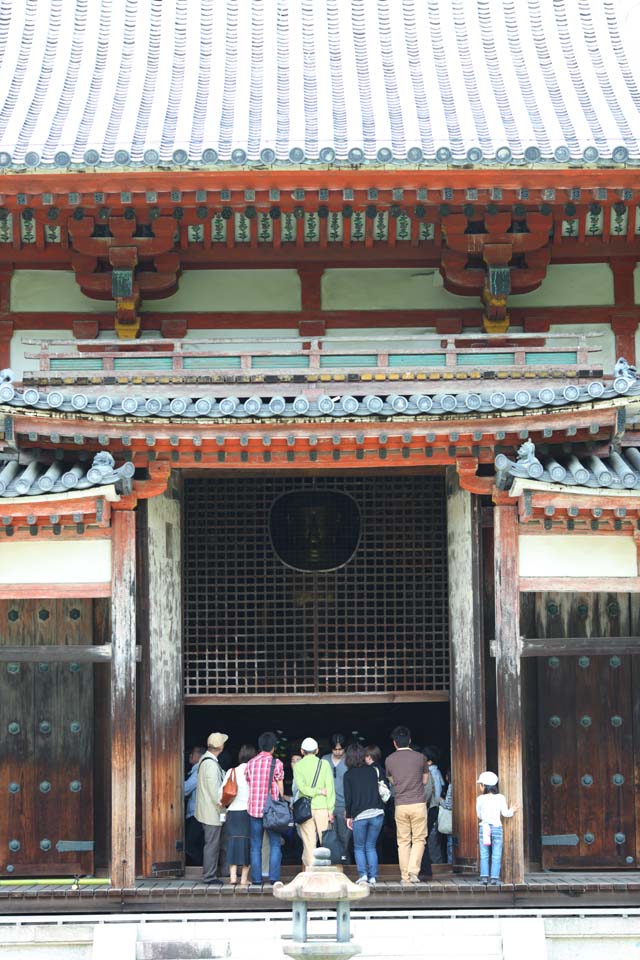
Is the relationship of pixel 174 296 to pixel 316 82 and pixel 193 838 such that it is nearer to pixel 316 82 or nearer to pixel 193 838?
pixel 316 82

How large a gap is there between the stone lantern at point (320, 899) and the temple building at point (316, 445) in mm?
3467

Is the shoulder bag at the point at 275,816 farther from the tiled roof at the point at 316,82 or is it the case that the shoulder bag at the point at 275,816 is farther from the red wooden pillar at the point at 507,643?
the tiled roof at the point at 316,82

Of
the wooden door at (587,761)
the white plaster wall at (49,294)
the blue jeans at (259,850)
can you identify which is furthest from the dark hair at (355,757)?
the white plaster wall at (49,294)

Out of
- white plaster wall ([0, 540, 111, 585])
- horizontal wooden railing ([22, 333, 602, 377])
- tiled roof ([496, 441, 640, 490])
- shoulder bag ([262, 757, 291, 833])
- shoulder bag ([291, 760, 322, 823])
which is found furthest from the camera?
horizontal wooden railing ([22, 333, 602, 377])

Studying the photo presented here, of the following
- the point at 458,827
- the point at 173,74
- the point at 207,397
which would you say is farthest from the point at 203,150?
the point at 458,827

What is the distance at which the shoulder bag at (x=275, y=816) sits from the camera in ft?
46.6

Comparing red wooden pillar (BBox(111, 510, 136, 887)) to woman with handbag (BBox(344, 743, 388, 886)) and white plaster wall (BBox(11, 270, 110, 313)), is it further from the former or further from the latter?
white plaster wall (BBox(11, 270, 110, 313))

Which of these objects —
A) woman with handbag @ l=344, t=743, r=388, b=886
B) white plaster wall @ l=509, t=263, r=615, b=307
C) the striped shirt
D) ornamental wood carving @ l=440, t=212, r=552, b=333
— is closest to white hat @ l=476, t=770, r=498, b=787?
woman with handbag @ l=344, t=743, r=388, b=886

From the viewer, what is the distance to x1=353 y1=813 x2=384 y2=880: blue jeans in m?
14.4

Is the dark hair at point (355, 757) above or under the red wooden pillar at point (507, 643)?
under

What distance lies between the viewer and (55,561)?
13945 mm

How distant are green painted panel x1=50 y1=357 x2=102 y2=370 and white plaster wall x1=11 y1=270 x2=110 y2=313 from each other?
1.12 m

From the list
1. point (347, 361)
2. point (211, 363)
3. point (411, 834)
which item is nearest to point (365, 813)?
point (411, 834)

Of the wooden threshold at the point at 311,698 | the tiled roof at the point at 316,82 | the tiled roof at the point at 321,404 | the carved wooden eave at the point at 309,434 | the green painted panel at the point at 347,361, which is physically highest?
the tiled roof at the point at 316,82
